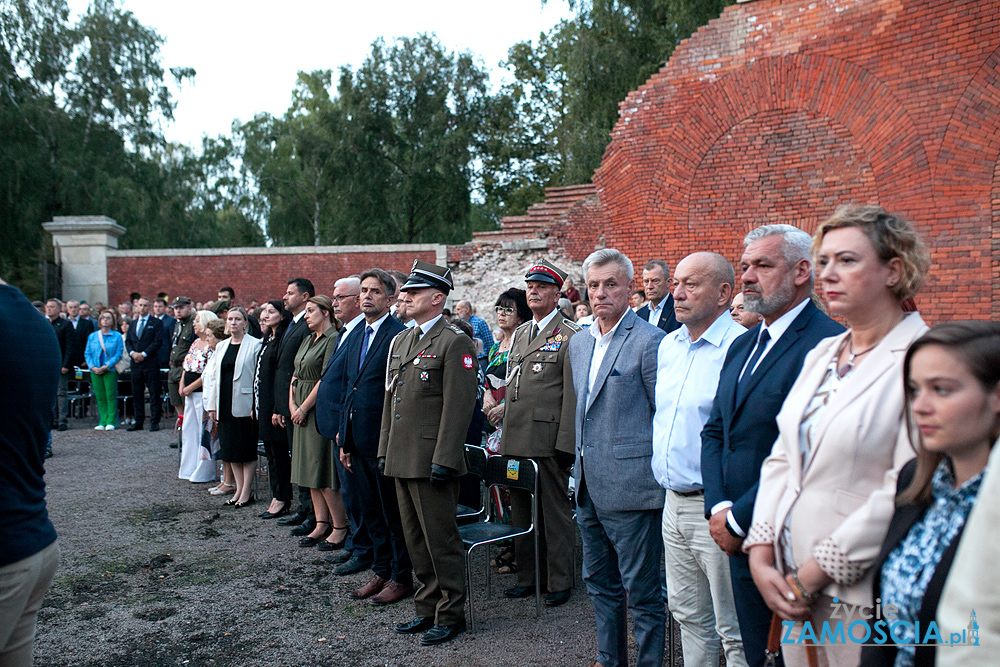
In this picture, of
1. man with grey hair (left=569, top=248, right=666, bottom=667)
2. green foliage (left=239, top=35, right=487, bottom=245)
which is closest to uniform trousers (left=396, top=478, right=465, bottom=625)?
man with grey hair (left=569, top=248, right=666, bottom=667)

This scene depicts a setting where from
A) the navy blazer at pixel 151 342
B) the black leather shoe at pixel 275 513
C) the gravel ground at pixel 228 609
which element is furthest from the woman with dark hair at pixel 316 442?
the navy blazer at pixel 151 342

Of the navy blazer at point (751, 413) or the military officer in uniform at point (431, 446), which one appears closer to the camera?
the navy blazer at point (751, 413)

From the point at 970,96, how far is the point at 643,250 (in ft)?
17.3

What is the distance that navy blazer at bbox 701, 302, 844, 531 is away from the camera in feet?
8.24

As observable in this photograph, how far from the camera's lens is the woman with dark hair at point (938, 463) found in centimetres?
161

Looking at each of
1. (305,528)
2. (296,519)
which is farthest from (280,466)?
(305,528)

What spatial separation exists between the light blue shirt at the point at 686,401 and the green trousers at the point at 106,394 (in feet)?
37.9

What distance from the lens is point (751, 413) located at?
2.57 meters

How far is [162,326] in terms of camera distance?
40.0ft

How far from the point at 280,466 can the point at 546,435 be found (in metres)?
3.45

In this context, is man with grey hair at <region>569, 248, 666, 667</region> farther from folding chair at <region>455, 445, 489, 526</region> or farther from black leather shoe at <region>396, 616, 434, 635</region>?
folding chair at <region>455, 445, 489, 526</region>

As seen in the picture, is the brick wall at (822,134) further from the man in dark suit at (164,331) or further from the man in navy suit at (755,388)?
the man in navy suit at (755,388)

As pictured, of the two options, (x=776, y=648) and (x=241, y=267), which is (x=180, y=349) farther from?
(x=241, y=267)

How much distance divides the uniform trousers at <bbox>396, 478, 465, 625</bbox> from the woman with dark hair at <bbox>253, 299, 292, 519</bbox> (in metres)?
2.93
